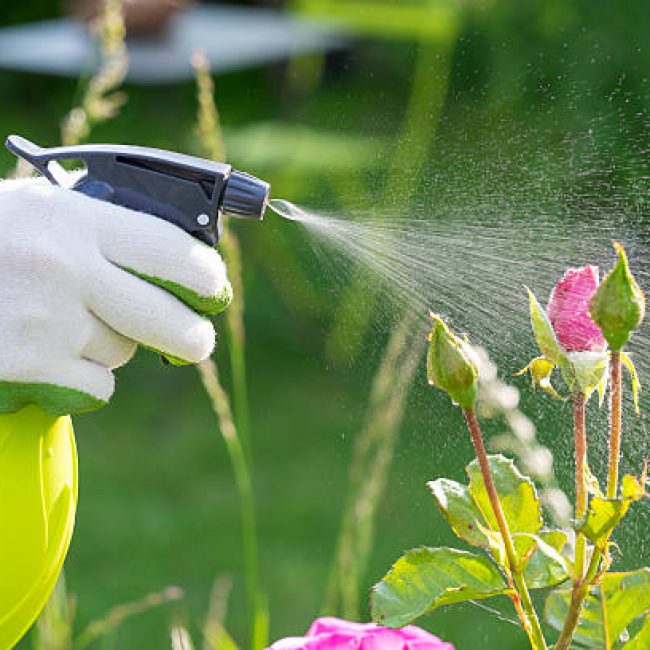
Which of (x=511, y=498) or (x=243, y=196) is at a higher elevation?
(x=243, y=196)

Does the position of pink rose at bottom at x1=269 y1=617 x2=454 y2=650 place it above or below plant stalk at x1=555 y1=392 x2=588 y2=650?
below

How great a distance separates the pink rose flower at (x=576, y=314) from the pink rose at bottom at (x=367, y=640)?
15 cm

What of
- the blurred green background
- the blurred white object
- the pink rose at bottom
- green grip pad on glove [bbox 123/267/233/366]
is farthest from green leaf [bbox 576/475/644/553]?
the blurred white object

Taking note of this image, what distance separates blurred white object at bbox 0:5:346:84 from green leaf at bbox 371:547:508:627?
3.27 meters

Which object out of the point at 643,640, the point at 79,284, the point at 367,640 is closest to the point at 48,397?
the point at 79,284

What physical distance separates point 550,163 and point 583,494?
574 millimetres

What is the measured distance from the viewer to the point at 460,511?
1.83 feet

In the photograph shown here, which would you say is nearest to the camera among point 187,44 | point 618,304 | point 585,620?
point 618,304

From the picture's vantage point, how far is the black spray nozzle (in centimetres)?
63

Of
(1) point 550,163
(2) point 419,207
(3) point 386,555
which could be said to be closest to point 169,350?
(2) point 419,207

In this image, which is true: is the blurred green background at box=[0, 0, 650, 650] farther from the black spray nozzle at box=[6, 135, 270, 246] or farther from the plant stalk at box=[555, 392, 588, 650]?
the plant stalk at box=[555, 392, 588, 650]

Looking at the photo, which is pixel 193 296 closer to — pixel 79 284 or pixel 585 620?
pixel 79 284

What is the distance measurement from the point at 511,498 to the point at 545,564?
3 cm

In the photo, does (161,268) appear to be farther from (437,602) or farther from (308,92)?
(308,92)
